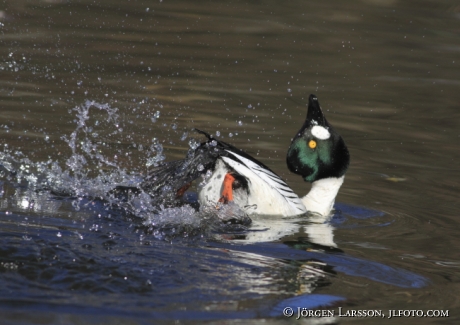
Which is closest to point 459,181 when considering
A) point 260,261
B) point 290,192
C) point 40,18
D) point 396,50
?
point 290,192

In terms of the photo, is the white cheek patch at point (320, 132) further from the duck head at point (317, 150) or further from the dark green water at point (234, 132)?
the dark green water at point (234, 132)

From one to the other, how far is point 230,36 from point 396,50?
278cm

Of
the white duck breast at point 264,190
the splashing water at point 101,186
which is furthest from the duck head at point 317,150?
the splashing water at point 101,186

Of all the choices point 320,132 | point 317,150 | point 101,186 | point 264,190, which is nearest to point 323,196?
point 317,150

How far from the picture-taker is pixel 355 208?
24.3 ft

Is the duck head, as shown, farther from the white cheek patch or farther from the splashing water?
the splashing water

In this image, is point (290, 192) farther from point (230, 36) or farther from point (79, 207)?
point (230, 36)

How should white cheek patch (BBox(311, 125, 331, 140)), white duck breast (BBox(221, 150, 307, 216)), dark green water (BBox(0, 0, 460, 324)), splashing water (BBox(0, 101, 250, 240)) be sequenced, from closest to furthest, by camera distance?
1. dark green water (BBox(0, 0, 460, 324))
2. splashing water (BBox(0, 101, 250, 240))
3. white duck breast (BBox(221, 150, 307, 216))
4. white cheek patch (BBox(311, 125, 331, 140))

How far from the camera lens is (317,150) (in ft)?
23.7

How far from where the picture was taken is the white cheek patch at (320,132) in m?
7.18

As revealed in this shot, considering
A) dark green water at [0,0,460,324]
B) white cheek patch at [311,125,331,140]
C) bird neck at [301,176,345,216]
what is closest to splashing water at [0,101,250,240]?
dark green water at [0,0,460,324]

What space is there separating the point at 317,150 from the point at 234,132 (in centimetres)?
210

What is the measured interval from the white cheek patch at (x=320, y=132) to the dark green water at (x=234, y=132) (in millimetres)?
752

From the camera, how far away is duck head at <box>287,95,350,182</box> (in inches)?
283
